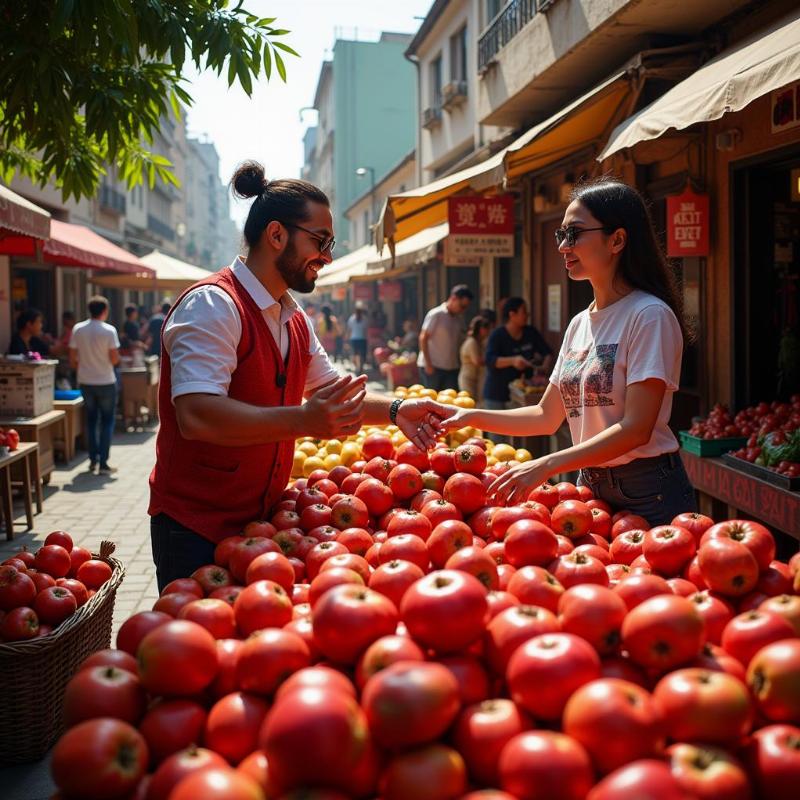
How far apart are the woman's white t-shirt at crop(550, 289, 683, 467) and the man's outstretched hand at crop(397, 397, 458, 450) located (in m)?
0.61

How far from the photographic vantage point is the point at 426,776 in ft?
4.83

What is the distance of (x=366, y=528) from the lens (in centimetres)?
329

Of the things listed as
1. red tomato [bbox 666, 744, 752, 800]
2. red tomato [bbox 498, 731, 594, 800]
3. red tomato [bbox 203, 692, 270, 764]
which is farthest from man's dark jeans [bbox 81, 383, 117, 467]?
red tomato [bbox 666, 744, 752, 800]

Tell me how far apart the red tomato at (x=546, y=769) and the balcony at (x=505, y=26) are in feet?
32.9

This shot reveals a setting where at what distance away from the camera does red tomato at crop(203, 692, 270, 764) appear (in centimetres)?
168

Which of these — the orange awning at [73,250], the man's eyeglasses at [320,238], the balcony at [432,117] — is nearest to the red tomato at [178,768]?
the man's eyeglasses at [320,238]

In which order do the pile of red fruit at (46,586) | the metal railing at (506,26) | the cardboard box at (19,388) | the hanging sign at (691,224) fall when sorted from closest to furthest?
the pile of red fruit at (46,586)
the hanging sign at (691,224)
the cardboard box at (19,388)
the metal railing at (506,26)

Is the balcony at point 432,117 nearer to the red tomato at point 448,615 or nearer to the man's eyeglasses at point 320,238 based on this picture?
the man's eyeglasses at point 320,238

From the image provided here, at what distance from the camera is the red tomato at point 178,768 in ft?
4.98

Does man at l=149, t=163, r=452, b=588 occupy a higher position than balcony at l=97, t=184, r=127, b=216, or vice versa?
balcony at l=97, t=184, r=127, b=216

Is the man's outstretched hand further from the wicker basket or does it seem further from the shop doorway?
the shop doorway

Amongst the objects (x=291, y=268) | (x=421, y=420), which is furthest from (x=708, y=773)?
(x=421, y=420)

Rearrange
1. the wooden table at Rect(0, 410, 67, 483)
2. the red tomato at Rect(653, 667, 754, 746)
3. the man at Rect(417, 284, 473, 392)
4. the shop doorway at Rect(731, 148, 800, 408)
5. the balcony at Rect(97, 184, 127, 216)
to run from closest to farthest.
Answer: the red tomato at Rect(653, 667, 754, 746), the shop doorway at Rect(731, 148, 800, 408), the wooden table at Rect(0, 410, 67, 483), the man at Rect(417, 284, 473, 392), the balcony at Rect(97, 184, 127, 216)

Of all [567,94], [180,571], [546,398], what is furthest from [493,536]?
[567,94]
